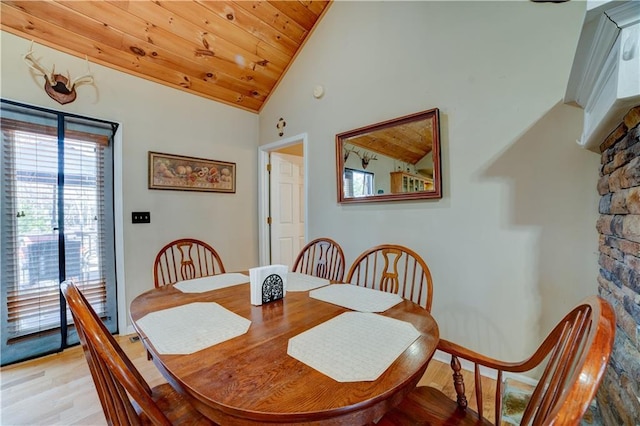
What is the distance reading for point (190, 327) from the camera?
3.32ft

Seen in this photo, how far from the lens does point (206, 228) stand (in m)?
3.18

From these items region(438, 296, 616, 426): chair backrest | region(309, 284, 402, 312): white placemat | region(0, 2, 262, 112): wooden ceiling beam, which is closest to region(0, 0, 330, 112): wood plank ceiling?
region(0, 2, 262, 112): wooden ceiling beam

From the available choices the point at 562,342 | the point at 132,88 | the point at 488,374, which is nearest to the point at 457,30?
the point at 562,342

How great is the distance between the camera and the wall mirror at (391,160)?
7.09 feet

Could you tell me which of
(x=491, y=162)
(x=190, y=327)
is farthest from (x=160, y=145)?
(x=491, y=162)

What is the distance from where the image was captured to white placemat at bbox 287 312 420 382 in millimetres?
736

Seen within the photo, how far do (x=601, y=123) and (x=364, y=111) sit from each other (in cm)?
178

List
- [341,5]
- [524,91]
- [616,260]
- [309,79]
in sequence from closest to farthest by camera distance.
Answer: [616,260] → [524,91] → [341,5] → [309,79]

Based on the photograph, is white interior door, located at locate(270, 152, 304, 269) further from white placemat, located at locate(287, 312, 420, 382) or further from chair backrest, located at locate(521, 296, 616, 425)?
chair backrest, located at locate(521, 296, 616, 425)

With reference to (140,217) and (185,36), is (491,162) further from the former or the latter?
(140,217)

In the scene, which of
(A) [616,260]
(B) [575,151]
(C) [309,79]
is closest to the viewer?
(A) [616,260]

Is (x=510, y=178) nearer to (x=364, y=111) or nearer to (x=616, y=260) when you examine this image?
(x=616, y=260)

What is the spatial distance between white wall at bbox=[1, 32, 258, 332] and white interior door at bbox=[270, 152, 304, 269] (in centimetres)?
26

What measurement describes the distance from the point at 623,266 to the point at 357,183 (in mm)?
1840
